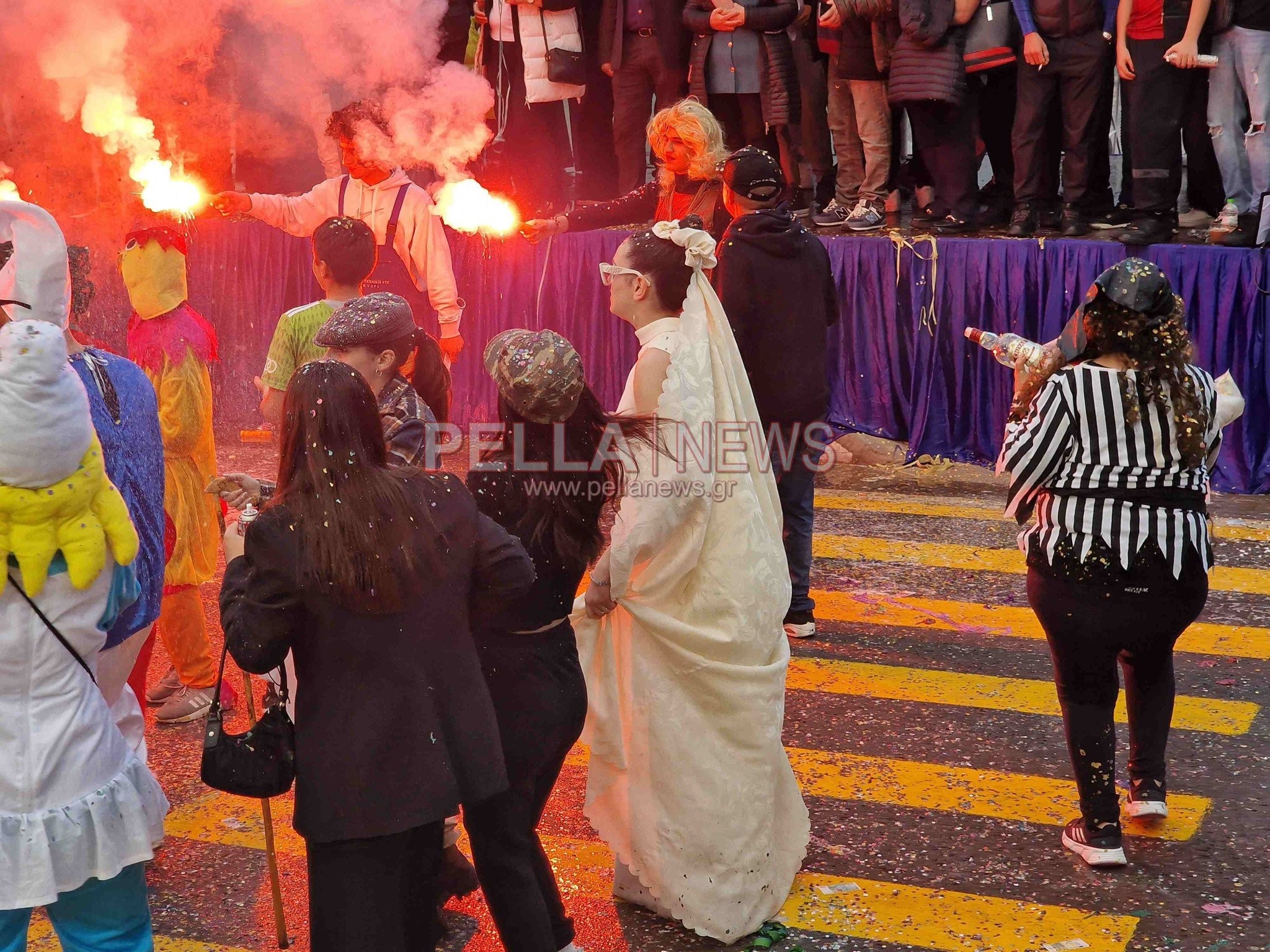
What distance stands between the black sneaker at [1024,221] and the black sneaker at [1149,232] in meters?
0.69

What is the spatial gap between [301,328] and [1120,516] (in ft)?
9.77

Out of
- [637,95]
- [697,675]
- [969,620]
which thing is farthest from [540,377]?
[637,95]

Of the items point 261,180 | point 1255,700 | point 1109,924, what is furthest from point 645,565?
point 261,180

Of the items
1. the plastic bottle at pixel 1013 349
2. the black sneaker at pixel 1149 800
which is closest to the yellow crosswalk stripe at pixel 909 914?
the black sneaker at pixel 1149 800

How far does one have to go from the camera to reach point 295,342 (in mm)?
5262

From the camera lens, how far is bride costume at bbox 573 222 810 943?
4.06 metres

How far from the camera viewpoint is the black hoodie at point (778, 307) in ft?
19.7

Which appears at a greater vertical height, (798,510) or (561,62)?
(561,62)

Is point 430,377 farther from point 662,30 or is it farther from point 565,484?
point 662,30

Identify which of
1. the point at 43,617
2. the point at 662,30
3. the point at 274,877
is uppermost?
the point at 662,30

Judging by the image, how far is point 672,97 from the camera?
1041 cm

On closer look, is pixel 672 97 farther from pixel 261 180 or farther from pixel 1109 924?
pixel 1109 924

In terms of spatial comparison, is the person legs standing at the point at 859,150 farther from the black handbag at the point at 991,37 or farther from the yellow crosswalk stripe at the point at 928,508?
the yellow crosswalk stripe at the point at 928,508

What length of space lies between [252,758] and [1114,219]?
310 inches
